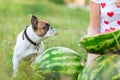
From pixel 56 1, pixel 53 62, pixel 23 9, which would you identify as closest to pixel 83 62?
pixel 53 62

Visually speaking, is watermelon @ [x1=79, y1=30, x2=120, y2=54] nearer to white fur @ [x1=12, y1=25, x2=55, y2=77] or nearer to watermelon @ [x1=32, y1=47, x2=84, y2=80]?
watermelon @ [x1=32, y1=47, x2=84, y2=80]

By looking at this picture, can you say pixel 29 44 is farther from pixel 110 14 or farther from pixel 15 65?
pixel 110 14

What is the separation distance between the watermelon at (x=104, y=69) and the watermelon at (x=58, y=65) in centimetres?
25

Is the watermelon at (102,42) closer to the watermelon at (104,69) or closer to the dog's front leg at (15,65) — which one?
the watermelon at (104,69)

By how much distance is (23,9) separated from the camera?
15.4 meters

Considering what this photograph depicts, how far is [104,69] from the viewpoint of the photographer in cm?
327

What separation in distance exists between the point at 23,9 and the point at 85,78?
482 inches

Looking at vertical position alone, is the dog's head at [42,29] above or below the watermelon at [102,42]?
below

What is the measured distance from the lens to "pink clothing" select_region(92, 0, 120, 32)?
3920 mm

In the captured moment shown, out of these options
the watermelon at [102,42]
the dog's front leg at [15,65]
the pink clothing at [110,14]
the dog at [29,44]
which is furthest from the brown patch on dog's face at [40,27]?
the watermelon at [102,42]

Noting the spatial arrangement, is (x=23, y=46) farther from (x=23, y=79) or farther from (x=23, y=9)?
(x=23, y=9)

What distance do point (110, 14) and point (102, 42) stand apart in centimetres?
60

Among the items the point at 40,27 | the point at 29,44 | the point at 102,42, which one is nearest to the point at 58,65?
the point at 102,42

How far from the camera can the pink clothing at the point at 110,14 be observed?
12.9 feet
